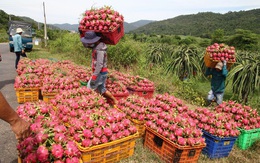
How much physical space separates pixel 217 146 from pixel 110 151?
6.39ft

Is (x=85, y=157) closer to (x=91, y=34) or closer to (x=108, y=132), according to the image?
(x=108, y=132)

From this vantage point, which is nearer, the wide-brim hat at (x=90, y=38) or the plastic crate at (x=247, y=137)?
the plastic crate at (x=247, y=137)

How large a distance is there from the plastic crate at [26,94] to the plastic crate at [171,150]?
10.9ft

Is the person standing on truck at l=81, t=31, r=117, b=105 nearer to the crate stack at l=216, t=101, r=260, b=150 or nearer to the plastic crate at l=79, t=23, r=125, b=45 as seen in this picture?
the plastic crate at l=79, t=23, r=125, b=45

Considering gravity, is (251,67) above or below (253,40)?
below

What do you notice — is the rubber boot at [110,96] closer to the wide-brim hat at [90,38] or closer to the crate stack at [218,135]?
the wide-brim hat at [90,38]

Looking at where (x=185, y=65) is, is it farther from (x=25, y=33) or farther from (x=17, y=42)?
(x=25, y=33)

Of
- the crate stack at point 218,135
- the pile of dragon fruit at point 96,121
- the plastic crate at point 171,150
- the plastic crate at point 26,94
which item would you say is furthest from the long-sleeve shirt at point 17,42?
the crate stack at point 218,135

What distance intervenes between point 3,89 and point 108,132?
5.35 meters

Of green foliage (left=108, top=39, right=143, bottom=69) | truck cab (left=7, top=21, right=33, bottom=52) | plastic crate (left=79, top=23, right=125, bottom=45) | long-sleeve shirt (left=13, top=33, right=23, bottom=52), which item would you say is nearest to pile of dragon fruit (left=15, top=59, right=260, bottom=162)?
plastic crate (left=79, top=23, right=125, bottom=45)

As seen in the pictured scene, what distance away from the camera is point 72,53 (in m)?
14.5

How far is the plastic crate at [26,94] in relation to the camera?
510 cm

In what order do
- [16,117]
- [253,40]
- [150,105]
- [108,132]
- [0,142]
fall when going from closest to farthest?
1. [16,117]
2. [108,132]
3. [0,142]
4. [150,105]
5. [253,40]

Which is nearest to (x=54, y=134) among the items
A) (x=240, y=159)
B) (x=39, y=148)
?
(x=39, y=148)
